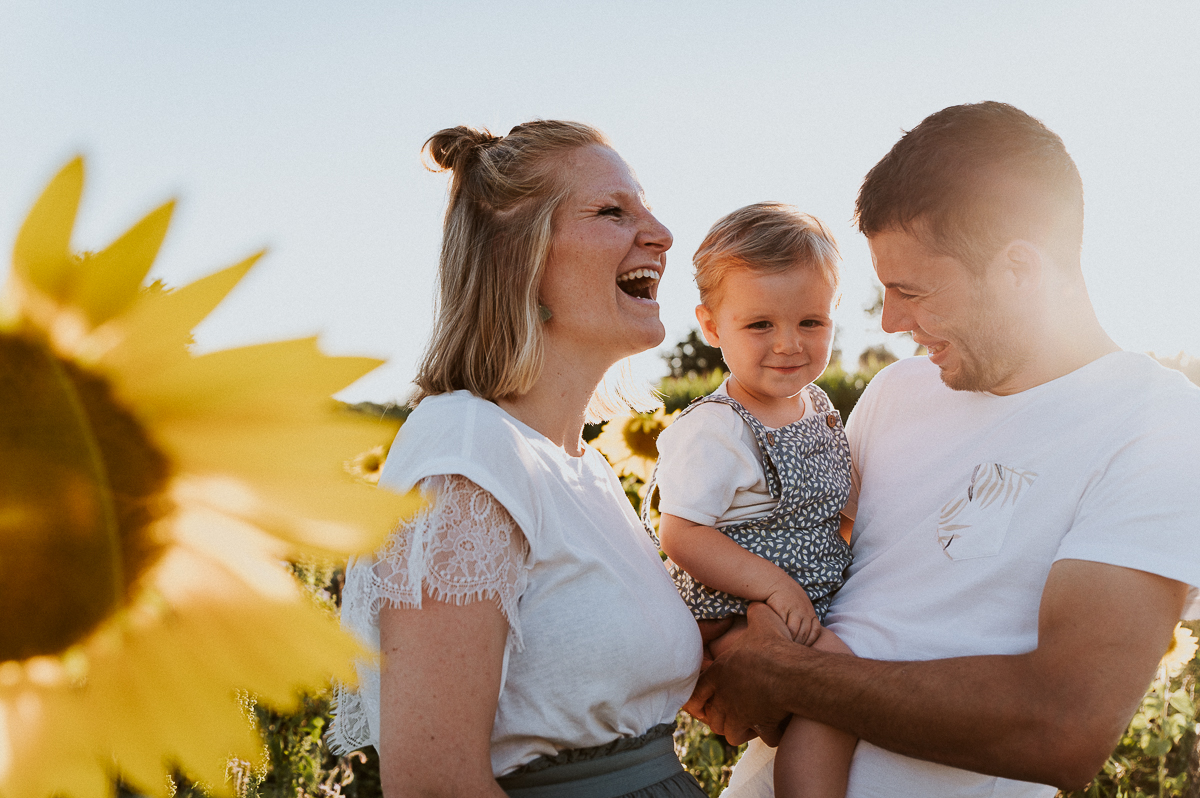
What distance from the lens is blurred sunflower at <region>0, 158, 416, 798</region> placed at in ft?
0.68

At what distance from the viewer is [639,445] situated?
491cm

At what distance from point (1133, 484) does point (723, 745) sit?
2.80 m

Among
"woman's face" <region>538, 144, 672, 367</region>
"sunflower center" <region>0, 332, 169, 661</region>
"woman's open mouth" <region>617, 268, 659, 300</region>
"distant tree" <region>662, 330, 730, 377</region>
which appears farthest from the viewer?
"distant tree" <region>662, 330, 730, 377</region>

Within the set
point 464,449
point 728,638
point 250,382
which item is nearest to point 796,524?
point 728,638

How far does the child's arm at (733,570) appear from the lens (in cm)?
221

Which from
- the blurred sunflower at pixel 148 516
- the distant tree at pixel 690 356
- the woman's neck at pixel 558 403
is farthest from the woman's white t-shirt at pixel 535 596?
the distant tree at pixel 690 356

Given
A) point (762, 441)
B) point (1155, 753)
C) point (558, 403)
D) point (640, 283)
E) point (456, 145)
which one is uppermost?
point (456, 145)

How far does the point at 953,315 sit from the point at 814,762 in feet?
3.73

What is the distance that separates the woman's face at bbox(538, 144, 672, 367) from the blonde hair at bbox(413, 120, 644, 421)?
37 millimetres

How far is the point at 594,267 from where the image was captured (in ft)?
6.57

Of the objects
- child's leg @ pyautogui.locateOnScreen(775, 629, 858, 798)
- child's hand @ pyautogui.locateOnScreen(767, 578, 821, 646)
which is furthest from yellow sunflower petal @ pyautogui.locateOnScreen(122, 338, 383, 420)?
child's hand @ pyautogui.locateOnScreen(767, 578, 821, 646)

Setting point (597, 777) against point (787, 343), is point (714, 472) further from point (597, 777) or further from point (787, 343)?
point (597, 777)

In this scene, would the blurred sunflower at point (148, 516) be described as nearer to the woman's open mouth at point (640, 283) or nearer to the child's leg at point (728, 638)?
the woman's open mouth at point (640, 283)

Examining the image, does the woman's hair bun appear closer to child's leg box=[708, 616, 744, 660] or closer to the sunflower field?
child's leg box=[708, 616, 744, 660]
